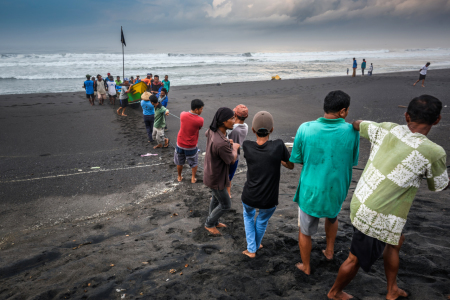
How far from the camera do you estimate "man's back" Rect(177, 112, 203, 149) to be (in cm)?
529

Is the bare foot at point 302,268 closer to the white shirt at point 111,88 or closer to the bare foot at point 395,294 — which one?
the bare foot at point 395,294

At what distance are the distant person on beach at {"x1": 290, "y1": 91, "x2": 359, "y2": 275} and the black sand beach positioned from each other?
76cm

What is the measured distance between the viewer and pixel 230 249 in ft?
10.9

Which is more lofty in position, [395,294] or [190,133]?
[190,133]

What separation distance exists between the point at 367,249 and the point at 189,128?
3.87 meters

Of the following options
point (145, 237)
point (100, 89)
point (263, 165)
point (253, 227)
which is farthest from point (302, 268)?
point (100, 89)

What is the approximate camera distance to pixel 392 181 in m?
2.03

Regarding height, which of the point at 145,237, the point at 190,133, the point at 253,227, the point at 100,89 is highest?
the point at 100,89

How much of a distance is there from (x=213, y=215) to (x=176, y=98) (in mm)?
14213

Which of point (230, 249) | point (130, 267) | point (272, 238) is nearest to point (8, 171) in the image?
point (130, 267)

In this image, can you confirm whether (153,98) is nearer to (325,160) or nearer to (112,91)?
(325,160)

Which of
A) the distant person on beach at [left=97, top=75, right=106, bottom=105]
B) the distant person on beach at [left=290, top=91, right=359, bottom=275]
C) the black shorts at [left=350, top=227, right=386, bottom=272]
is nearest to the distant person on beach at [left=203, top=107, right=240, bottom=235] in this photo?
the distant person on beach at [left=290, top=91, right=359, bottom=275]

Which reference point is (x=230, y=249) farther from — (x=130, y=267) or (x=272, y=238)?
(x=130, y=267)

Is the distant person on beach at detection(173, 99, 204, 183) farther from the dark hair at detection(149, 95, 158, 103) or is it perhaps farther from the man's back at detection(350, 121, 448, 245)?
the man's back at detection(350, 121, 448, 245)
